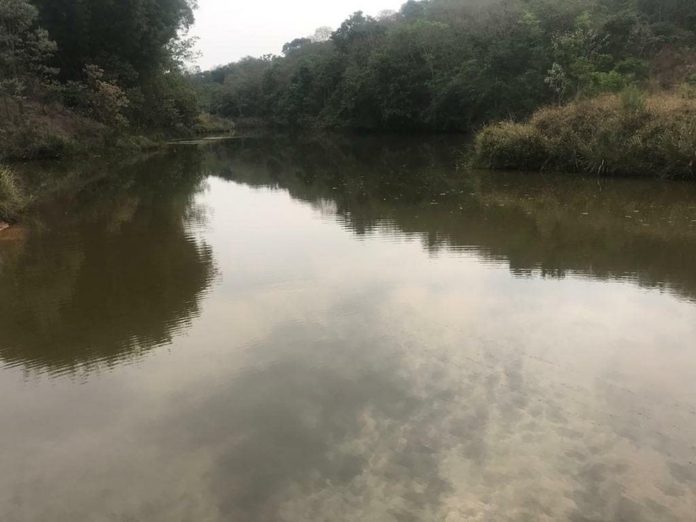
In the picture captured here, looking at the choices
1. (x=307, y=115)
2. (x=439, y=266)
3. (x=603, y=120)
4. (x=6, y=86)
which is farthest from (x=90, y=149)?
(x=307, y=115)

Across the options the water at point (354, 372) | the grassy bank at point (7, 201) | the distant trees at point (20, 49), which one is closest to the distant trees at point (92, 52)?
the distant trees at point (20, 49)

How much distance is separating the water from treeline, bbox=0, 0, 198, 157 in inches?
641

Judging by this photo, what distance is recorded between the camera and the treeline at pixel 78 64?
21656mm

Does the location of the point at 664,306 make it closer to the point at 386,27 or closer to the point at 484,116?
the point at 484,116

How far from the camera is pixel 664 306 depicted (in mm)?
5477

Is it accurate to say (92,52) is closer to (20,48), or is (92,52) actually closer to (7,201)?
(20,48)

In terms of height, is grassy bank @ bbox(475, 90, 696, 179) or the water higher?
grassy bank @ bbox(475, 90, 696, 179)

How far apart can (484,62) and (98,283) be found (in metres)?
26.6

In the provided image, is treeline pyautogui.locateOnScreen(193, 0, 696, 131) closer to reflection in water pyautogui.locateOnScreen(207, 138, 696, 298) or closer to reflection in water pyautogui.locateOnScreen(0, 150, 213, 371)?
reflection in water pyautogui.locateOnScreen(207, 138, 696, 298)

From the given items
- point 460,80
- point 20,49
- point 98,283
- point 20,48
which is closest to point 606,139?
point 98,283

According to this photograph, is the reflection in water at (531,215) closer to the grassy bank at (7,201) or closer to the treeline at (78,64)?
the grassy bank at (7,201)

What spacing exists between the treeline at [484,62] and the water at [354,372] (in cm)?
1420

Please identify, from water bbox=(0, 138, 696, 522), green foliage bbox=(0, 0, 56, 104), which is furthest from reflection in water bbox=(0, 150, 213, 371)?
green foliage bbox=(0, 0, 56, 104)

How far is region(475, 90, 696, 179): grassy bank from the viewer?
12195 millimetres
